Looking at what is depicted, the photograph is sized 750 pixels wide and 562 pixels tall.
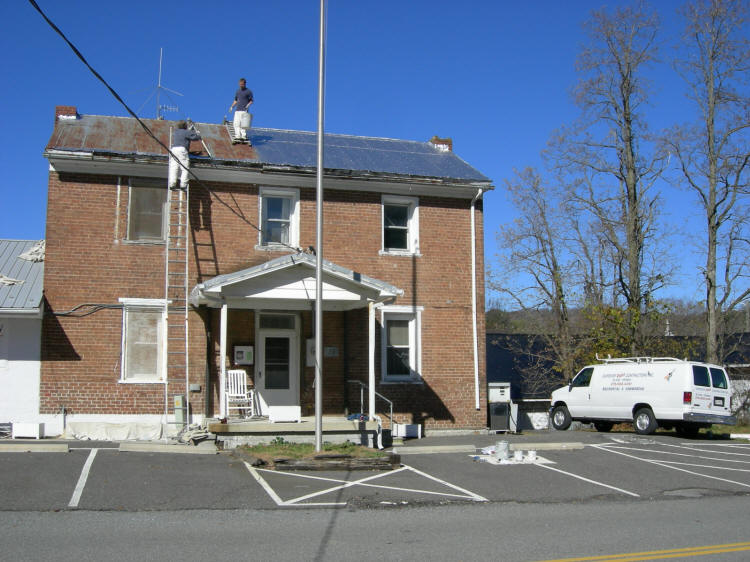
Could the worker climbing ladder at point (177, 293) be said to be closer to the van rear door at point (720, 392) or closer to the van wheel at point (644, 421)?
the van wheel at point (644, 421)

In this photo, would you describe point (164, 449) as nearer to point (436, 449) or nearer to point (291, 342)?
point (291, 342)

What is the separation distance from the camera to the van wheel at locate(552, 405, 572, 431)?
2138cm

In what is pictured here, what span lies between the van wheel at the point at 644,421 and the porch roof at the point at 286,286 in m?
7.70

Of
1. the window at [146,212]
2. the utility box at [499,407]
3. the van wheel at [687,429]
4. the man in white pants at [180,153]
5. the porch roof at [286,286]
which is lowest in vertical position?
the van wheel at [687,429]

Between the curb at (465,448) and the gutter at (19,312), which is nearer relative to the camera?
the curb at (465,448)

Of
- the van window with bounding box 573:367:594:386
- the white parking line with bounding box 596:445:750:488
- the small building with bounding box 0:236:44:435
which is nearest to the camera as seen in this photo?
the white parking line with bounding box 596:445:750:488

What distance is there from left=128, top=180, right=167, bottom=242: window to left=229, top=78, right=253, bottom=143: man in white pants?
288 centimetres

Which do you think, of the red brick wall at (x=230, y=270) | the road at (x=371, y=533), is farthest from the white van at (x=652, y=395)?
the road at (x=371, y=533)

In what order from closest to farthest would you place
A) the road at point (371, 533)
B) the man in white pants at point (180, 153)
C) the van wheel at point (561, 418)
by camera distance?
1. the road at point (371, 533)
2. the man in white pants at point (180, 153)
3. the van wheel at point (561, 418)

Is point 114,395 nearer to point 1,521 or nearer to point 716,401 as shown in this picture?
point 1,521

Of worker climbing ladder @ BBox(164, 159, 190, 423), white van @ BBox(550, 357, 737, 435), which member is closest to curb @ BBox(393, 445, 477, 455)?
worker climbing ladder @ BBox(164, 159, 190, 423)

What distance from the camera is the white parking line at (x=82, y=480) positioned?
377 inches

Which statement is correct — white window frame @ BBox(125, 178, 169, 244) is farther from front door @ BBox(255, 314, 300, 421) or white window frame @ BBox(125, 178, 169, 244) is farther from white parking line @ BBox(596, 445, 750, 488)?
white parking line @ BBox(596, 445, 750, 488)

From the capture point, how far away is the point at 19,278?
16.8 m
